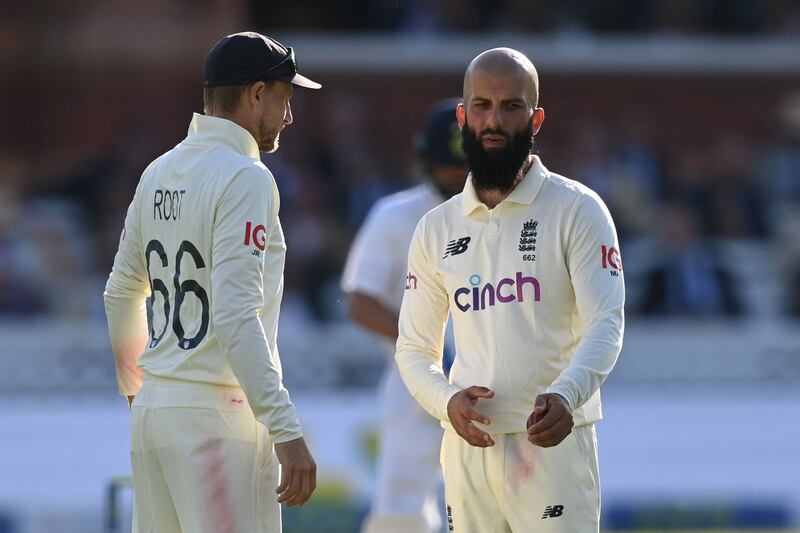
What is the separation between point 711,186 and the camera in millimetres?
13695

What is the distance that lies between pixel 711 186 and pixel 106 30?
19.6 feet

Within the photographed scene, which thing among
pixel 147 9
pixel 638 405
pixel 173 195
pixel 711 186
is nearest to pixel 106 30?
pixel 147 9

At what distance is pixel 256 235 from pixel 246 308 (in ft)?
0.60

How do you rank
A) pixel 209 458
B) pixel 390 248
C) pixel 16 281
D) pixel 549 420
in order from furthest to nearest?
1. pixel 16 281
2. pixel 390 248
3. pixel 209 458
4. pixel 549 420

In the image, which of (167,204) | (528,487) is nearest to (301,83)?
(167,204)

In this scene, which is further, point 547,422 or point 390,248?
point 390,248

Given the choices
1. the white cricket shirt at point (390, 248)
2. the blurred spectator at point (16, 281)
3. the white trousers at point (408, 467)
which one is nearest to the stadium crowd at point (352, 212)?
the blurred spectator at point (16, 281)

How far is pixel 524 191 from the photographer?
12.3 ft

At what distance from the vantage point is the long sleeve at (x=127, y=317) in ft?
13.2

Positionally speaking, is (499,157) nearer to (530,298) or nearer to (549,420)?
(530,298)

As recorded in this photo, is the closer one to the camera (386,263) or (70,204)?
(386,263)

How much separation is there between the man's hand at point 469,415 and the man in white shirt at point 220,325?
37 centimetres

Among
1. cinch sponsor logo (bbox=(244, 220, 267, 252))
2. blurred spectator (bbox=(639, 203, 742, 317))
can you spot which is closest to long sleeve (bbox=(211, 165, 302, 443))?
cinch sponsor logo (bbox=(244, 220, 267, 252))

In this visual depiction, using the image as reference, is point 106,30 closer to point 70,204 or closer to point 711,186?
point 70,204
